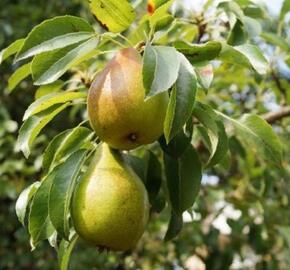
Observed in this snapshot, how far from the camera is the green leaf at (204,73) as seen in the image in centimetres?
107

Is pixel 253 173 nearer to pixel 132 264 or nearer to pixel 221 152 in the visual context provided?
pixel 132 264

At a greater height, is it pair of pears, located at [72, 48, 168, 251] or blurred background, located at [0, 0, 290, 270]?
pair of pears, located at [72, 48, 168, 251]

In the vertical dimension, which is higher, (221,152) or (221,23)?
(221,152)

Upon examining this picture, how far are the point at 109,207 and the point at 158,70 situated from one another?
0.24m

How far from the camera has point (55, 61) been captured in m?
1.07

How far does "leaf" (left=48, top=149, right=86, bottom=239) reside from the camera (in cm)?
101

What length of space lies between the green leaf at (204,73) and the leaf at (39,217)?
12.9 inches

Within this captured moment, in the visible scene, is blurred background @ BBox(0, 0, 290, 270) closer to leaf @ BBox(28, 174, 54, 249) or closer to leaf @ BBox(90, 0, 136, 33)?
leaf @ BBox(90, 0, 136, 33)

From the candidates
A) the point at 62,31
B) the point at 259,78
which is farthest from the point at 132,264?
the point at 62,31

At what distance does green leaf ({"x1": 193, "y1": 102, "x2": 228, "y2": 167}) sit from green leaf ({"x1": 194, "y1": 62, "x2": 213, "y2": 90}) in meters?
0.05

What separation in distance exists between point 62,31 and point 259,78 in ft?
2.99

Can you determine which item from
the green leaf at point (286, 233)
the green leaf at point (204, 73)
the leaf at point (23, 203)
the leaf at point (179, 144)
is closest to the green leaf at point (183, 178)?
the leaf at point (179, 144)

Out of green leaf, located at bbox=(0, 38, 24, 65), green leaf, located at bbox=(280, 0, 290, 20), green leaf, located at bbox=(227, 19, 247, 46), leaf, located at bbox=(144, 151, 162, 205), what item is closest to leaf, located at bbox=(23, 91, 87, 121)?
green leaf, located at bbox=(0, 38, 24, 65)

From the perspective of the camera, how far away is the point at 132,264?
2.83 metres
